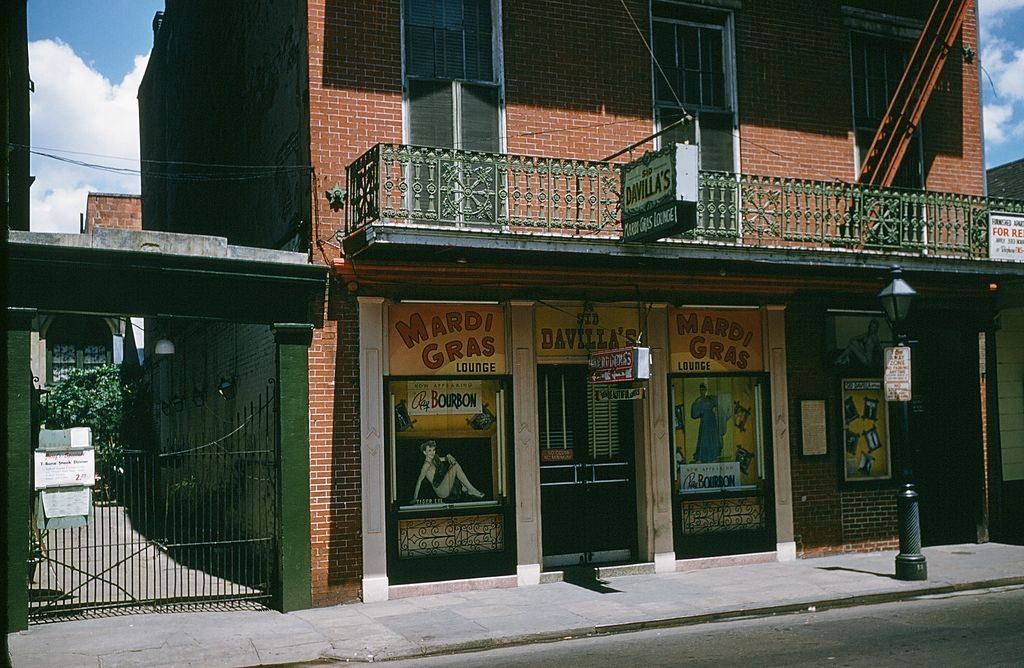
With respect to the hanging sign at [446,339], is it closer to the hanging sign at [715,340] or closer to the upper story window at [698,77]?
the hanging sign at [715,340]

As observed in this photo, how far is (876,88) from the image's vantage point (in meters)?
15.8

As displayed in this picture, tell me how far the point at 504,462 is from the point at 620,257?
10.3ft

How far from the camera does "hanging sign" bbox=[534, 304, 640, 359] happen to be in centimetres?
1314

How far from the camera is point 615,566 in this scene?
43.7ft

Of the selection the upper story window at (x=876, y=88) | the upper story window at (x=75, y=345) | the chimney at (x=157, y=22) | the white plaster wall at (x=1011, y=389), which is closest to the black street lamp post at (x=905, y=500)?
the upper story window at (x=876, y=88)

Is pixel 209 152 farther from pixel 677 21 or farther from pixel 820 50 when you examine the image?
pixel 820 50

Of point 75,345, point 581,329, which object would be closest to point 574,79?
point 581,329

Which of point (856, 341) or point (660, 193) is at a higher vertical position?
point (660, 193)

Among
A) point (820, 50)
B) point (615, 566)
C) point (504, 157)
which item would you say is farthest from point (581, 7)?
point (615, 566)

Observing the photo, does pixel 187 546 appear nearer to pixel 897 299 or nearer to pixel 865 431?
pixel 897 299

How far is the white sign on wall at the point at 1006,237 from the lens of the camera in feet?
47.8

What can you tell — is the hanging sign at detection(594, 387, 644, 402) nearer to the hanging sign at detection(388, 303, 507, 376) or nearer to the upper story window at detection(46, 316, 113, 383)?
the hanging sign at detection(388, 303, 507, 376)

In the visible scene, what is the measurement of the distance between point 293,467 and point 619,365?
424 cm

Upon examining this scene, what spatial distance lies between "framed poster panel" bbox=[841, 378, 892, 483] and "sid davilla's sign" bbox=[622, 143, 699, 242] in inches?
206
